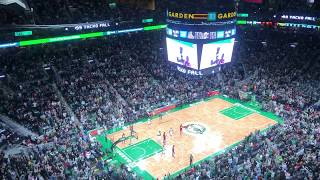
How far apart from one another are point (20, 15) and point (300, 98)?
2384 cm

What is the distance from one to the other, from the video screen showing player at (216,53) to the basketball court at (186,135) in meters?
4.72

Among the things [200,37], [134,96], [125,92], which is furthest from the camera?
[125,92]

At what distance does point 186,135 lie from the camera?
2447 cm

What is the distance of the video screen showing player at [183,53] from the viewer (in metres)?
24.0

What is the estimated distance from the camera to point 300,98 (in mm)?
27891

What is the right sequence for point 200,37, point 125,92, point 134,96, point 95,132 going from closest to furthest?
point 200,37 < point 95,132 < point 134,96 < point 125,92

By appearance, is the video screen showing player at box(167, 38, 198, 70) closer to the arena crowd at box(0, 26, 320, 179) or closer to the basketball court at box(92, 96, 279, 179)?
the arena crowd at box(0, 26, 320, 179)

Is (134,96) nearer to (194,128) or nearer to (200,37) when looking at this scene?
(194,128)

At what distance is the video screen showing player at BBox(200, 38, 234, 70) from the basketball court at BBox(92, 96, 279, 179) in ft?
15.5

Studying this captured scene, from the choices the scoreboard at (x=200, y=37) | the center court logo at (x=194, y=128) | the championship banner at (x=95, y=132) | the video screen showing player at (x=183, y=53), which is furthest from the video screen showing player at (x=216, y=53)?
the championship banner at (x=95, y=132)

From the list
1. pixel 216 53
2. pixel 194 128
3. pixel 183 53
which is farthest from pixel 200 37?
pixel 194 128

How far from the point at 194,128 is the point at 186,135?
1.30 meters

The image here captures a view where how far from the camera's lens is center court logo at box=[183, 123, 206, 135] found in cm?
2493

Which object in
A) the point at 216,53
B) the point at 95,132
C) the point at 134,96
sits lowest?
the point at 95,132
